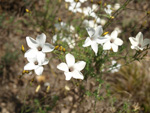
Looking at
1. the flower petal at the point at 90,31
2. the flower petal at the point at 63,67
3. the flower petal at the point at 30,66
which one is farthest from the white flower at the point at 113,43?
the flower petal at the point at 30,66

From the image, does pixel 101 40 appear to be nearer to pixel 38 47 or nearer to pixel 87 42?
pixel 87 42

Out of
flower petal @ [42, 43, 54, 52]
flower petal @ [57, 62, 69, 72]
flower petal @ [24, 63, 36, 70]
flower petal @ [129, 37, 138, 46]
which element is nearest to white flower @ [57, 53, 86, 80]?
flower petal @ [57, 62, 69, 72]

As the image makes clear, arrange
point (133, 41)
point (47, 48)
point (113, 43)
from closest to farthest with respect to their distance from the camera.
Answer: point (47, 48) → point (133, 41) → point (113, 43)

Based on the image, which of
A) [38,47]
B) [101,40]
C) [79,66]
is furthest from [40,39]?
[101,40]

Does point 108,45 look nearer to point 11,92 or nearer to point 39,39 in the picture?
point 39,39

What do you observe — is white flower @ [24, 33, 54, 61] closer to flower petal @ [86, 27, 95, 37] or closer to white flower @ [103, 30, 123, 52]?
flower petal @ [86, 27, 95, 37]

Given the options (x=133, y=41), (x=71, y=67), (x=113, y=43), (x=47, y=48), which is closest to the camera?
(x=47, y=48)
